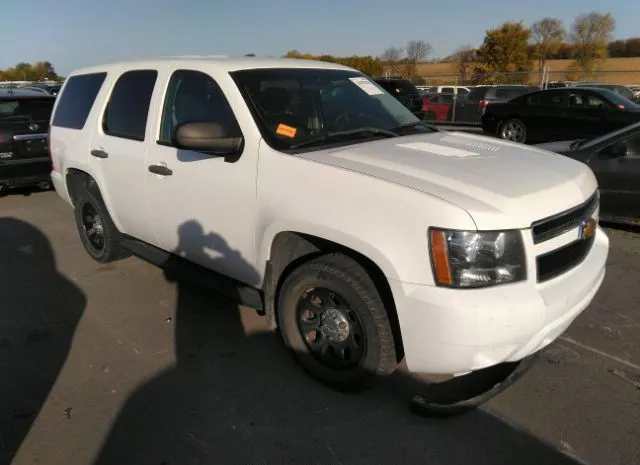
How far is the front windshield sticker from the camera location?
163 inches

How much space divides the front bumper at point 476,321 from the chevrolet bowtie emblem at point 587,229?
350mm

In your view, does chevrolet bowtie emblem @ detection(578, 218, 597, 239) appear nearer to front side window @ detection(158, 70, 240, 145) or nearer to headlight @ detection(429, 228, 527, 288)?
headlight @ detection(429, 228, 527, 288)

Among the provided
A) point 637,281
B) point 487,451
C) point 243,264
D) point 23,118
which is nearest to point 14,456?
point 243,264

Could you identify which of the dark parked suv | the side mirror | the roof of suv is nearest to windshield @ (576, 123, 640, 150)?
the roof of suv

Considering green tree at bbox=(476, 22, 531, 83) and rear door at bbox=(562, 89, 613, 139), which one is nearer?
rear door at bbox=(562, 89, 613, 139)

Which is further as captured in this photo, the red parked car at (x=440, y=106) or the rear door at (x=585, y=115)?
the red parked car at (x=440, y=106)

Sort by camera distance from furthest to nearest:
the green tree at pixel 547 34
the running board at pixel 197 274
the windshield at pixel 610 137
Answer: the green tree at pixel 547 34
the windshield at pixel 610 137
the running board at pixel 197 274

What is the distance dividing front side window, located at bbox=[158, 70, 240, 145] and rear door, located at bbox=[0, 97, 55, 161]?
512 cm

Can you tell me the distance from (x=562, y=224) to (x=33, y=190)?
30.4 ft

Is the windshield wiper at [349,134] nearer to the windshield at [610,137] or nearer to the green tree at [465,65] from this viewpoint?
the windshield at [610,137]

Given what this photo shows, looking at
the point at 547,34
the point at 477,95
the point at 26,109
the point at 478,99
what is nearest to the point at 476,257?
the point at 26,109

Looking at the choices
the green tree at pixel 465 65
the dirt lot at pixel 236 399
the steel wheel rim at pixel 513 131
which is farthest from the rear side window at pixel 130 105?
the green tree at pixel 465 65

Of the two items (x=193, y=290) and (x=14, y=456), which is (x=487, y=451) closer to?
(x=14, y=456)

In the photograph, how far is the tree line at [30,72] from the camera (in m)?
68.5
